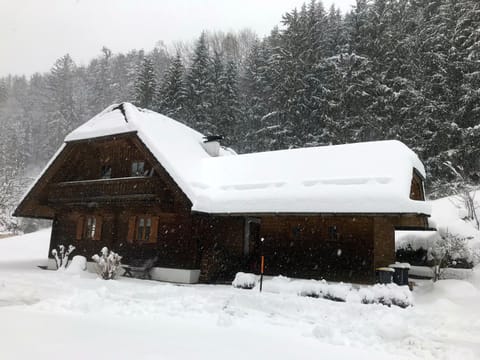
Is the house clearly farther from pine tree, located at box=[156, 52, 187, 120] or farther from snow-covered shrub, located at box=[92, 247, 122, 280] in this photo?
pine tree, located at box=[156, 52, 187, 120]

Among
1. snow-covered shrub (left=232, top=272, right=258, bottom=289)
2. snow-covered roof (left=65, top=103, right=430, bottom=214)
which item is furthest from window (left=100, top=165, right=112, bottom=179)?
snow-covered shrub (left=232, top=272, right=258, bottom=289)

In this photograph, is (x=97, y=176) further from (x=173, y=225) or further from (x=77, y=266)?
(x=173, y=225)

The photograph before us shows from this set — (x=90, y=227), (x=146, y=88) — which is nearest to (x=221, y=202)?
(x=90, y=227)

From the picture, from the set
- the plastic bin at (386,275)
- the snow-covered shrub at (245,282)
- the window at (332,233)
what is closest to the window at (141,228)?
the snow-covered shrub at (245,282)

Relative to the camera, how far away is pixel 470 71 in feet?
91.2

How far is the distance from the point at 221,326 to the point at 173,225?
371 inches

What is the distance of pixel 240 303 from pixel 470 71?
25926mm

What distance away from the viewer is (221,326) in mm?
7777

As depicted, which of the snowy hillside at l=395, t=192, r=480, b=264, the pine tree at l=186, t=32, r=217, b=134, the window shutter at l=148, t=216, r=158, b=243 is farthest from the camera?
the pine tree at l=186, t=32, r=217, b=134

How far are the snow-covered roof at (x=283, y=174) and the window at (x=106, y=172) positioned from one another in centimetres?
174

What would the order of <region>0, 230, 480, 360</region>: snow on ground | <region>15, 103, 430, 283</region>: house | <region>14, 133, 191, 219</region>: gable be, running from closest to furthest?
<region>0, 230, 480, 360</region>: snow on ground → <region>15, 103, 430, 283</region>: house → <region>14, 133, 191, 219</region>: gable

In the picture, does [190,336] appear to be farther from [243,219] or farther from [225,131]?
[225,131]

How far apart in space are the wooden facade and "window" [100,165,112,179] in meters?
0.06

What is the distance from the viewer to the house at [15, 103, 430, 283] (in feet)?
45.6
